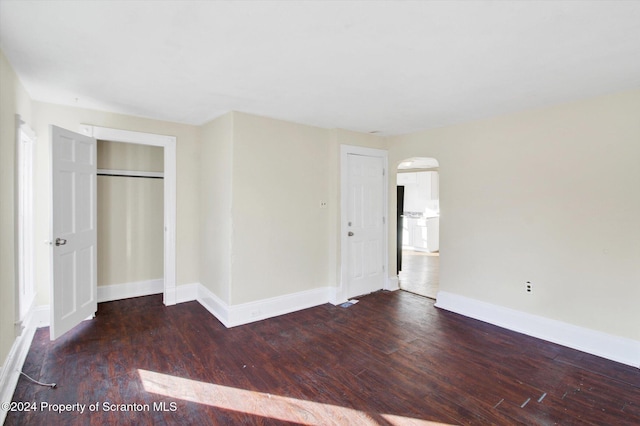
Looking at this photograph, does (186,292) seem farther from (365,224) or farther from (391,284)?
(391,284)

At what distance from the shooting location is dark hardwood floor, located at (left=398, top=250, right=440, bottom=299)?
16.2 ft

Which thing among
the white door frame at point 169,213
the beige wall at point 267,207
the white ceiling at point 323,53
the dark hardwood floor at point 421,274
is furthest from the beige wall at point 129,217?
the dark hardwood floor at point 421,274

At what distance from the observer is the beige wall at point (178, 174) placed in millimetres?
3287

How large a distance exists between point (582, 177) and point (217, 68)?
348 centimetres

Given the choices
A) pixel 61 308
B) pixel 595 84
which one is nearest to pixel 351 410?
pixel 61 308

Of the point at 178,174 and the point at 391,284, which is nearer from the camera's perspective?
the point at 178,174

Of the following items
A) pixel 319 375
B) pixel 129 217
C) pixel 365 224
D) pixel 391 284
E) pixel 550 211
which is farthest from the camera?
pixel 391 284

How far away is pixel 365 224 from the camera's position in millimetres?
4594

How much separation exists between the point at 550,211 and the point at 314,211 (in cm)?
265

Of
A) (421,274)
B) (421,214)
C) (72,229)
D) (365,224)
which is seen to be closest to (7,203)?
(72,229)

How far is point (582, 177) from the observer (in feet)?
9.82

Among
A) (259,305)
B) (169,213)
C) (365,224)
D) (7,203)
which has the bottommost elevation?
(259,305)

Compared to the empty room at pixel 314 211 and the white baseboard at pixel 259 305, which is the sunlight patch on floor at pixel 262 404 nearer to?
the empty room at pixel 314 211

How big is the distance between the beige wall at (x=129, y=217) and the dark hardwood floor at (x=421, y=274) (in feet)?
12.9
